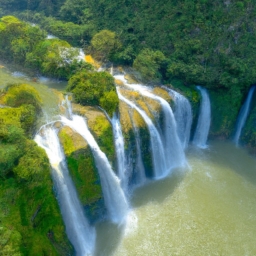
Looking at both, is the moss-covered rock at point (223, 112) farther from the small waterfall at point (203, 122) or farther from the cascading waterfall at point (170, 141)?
the cascading waterfall at point (170, 141)

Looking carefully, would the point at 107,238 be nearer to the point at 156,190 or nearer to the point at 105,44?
the point at 156,190

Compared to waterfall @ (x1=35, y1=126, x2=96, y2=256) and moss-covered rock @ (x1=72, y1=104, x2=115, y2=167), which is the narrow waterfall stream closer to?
moss-covered rock @ (x1=72, y1=104, x2=115, y2=167)

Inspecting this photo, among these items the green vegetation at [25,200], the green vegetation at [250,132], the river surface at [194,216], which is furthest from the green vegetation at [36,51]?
the green vegetation at [250,132]

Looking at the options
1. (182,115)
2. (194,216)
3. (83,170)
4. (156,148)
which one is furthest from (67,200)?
(182,115)

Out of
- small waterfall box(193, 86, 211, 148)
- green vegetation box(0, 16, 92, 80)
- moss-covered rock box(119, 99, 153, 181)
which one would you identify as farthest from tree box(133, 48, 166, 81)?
moss-covered rock box(119, 99, 153, 181)

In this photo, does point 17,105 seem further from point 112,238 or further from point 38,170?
point 112,238

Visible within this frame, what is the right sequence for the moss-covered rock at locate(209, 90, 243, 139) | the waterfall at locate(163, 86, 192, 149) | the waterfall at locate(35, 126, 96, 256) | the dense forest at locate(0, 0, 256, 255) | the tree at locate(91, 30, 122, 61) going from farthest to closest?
the tree at locate(91, 30, 122, 61), the moss-covered rock at locate(209, 90, 243, 139), the waterfall at locate(163, 86, 192, 149), the dense forest at locate(0, 0, 256, 255), the waterfall at locate(35, 126, 96, 256)

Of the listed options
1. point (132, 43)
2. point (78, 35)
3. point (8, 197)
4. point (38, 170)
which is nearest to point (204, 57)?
point (132, 43)
